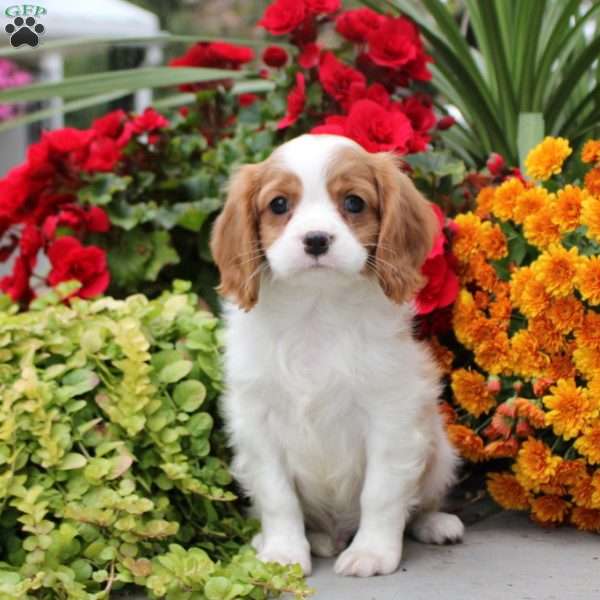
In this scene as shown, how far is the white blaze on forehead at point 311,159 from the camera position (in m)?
2.72

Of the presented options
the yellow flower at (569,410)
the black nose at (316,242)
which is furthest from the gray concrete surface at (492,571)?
the black nose at (316,242)

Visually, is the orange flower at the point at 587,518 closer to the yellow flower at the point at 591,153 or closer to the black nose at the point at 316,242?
the yellow flower at the point at 591,153

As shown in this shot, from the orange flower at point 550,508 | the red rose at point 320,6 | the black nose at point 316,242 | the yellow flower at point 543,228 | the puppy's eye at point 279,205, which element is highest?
the red rose at point 320,6

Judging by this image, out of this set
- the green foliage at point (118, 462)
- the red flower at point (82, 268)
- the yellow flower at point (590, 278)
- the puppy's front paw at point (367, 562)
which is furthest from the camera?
the red flower at point (82, 268)

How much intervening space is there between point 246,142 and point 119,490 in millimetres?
1693

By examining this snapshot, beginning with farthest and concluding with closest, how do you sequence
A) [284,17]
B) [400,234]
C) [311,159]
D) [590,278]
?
[284,17]
[590,278]
[400,234]
[311,159]

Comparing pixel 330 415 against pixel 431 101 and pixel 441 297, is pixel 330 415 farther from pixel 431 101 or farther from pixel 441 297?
pixel 431 101

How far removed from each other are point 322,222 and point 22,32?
2187 millimetres

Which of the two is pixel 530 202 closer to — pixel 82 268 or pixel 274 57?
pixel 274 57

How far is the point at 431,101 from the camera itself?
3.98 metres

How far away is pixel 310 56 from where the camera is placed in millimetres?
3938

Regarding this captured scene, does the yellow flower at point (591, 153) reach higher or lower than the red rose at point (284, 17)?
lower

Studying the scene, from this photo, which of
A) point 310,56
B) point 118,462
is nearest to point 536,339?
point 118,462
